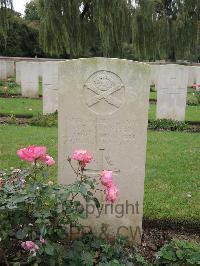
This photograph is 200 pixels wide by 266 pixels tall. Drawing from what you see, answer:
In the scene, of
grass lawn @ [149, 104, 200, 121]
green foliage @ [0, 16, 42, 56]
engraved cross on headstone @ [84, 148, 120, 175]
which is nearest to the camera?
engraved cross on headstone @ [84, 148, 120, 175]

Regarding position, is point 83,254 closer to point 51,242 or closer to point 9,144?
point 51,242

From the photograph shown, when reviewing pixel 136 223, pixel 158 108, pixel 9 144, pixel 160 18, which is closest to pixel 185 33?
pixel 160 18

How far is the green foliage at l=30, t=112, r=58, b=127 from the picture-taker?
29.9 ft

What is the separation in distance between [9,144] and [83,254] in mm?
4199

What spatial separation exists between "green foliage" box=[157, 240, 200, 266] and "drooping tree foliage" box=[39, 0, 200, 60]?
1266 cm

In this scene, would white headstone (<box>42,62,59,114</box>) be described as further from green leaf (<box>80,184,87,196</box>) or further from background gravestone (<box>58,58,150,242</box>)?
green leaf (<box>80,184,87,196</box>)

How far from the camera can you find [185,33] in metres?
19.2

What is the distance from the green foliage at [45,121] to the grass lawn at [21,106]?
1.11 metres

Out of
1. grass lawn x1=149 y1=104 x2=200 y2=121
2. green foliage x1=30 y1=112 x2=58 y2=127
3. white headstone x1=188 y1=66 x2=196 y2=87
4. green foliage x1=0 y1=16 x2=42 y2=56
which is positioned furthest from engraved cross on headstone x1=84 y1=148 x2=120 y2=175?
green foliage x1=0 y1=16 x2=42 y2=56

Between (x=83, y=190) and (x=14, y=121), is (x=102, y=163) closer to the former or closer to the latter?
(x=83, y=190)

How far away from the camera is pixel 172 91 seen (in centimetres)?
933

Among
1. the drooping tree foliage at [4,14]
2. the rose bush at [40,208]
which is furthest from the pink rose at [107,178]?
the drooping tree foliage at [4,14]

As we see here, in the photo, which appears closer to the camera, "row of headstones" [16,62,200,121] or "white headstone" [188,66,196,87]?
"row of headstones" [16,62,200,121]

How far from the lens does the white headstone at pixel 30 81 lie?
13859mm
